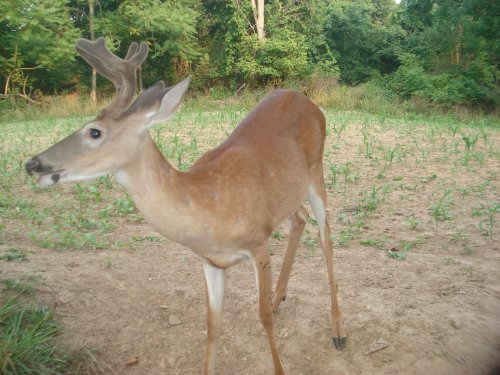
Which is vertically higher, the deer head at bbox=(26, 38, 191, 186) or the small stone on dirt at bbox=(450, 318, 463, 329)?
the deer head at bbox=(26, 38, 191, 186)

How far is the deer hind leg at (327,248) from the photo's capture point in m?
3.37

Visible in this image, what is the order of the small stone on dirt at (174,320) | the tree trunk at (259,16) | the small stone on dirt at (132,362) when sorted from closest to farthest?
the small stone on dirt at (132,362) < the small stone on dirt at (174,320) < the tree trunk at (259,16)

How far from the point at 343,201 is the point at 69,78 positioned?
18.8 metres

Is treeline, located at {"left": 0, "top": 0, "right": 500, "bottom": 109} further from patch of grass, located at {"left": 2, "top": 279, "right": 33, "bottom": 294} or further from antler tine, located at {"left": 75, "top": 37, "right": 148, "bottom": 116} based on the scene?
antler tine, located at {"left": 75, "top": 37, "right": 148, "bottom": 116}

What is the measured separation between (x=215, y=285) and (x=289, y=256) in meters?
0.92

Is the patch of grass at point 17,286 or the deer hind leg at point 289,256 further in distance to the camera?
the deer hind leg at point 289,256

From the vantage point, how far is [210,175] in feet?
9.64

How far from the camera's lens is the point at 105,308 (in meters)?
3.54

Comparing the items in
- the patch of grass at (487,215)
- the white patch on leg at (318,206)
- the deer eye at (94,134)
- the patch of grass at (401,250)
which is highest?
the deer eye at (94,134)

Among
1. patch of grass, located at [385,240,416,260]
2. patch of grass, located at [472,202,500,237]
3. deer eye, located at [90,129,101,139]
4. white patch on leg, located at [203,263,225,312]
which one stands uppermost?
deer eye, located at [90,129,101,139]

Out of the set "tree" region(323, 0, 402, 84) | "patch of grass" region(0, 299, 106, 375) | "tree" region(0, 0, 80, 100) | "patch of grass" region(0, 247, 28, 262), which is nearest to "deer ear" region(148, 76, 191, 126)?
"patch of grass" region(0, 299, 106, 375)

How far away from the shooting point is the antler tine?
8.49 feet

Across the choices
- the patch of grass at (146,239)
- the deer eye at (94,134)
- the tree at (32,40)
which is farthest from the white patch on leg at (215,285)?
the tree at (32,40)

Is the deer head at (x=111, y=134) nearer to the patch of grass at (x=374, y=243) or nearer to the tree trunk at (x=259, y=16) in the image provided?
the patch of grass at (x=374, y=243)
